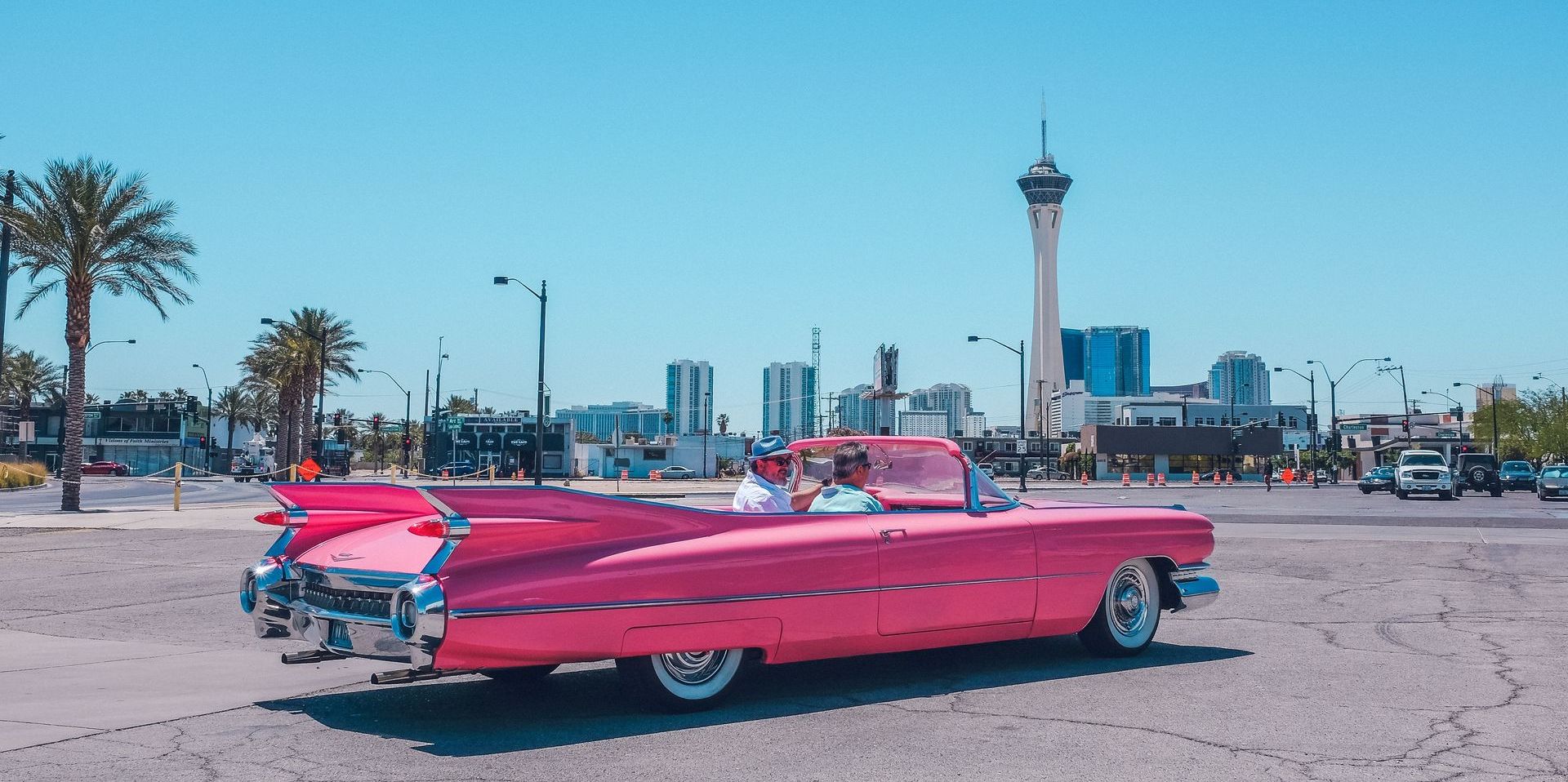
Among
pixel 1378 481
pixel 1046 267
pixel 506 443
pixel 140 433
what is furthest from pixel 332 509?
pixel 1046 267

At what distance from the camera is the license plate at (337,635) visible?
5.23 metres

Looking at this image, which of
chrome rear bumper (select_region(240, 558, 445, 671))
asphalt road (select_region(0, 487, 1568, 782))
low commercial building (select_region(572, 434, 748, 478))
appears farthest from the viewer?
low commercial building (select_region(572, 434, 748, 478))

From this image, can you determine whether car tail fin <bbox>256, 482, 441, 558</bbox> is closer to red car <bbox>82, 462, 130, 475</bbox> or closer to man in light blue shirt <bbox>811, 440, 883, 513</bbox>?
man in light blue shirt <bbox>811, 440, 883, 513</bbox>

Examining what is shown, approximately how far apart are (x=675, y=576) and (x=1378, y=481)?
50.8 metres

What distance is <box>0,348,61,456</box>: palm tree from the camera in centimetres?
8119

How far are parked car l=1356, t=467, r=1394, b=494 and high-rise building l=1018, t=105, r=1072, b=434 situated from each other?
109 meters

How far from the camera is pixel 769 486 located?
257 inches

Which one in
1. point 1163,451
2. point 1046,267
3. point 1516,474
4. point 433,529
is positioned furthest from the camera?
point 1046,267

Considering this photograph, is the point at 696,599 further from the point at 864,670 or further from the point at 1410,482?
the point at 1410,482

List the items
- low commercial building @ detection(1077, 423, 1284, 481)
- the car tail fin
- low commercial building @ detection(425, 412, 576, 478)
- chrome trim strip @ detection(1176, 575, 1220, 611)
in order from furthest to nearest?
low commercial building @ detection(1077, 423, 1284, 481) → low commercial building @ detection(425, 412, 576, 478) → chrome trim strip @ detection(1176, 575, 1220, 611) → the car tail fin

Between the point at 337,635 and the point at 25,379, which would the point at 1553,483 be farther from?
the point at 25,379

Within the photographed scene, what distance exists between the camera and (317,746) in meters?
5.01

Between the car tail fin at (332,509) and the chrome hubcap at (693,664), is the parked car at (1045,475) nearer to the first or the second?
the chrome hubcap at (693,664)

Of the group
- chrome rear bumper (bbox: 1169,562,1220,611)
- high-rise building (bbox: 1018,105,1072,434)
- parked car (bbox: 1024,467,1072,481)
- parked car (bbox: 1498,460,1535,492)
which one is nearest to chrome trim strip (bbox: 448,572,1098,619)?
chrome rear bumper (bbox: 1169,562,1220,611)
